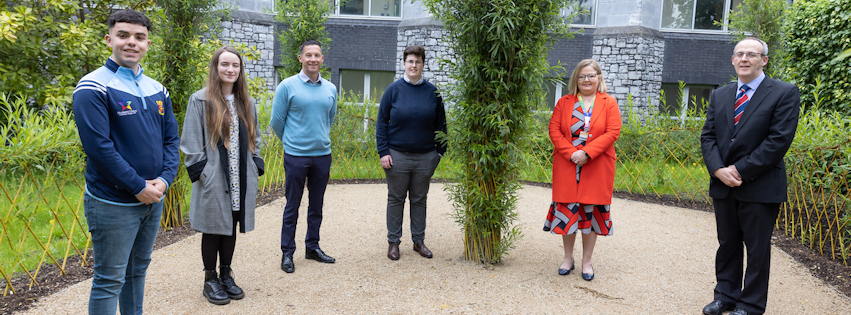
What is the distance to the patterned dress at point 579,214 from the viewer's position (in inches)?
148

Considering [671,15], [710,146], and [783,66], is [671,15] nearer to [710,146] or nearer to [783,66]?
[783,66]

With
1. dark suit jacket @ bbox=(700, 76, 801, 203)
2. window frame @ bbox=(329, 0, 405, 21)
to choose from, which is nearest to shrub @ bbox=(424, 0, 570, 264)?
dark suit jacket @ bbox=(700, 76, 801, 203)

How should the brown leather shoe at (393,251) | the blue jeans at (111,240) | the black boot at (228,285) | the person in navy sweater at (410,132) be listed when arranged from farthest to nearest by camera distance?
the brown leather shoe at (393,251) < the person in navy sweater at (410,132) < the black boot at (228,285) < the blue jeans at (111,240)

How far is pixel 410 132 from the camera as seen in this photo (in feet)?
13.3

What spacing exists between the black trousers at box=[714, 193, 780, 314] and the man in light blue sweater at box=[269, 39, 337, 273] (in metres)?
2.81

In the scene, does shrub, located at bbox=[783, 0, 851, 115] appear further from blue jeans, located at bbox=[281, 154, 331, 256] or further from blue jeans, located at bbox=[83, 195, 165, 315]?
blue jeans, located at bbox=[83, 195, 165, 315]

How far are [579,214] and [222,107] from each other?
2.60m

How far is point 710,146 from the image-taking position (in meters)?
3.33

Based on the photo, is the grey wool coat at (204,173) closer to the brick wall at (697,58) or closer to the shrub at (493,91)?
the shrub at (493,91)

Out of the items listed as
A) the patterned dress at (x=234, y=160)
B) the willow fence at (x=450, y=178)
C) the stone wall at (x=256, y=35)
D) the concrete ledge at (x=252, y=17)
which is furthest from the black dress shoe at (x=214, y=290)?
the concrete ledge at (x=252, y=17)

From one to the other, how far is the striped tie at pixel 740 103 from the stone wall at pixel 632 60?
9603 millimetres

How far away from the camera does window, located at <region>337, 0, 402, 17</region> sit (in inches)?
520

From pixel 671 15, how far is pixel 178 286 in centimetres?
1320

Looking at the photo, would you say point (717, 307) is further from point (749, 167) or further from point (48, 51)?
point (48, 51)
